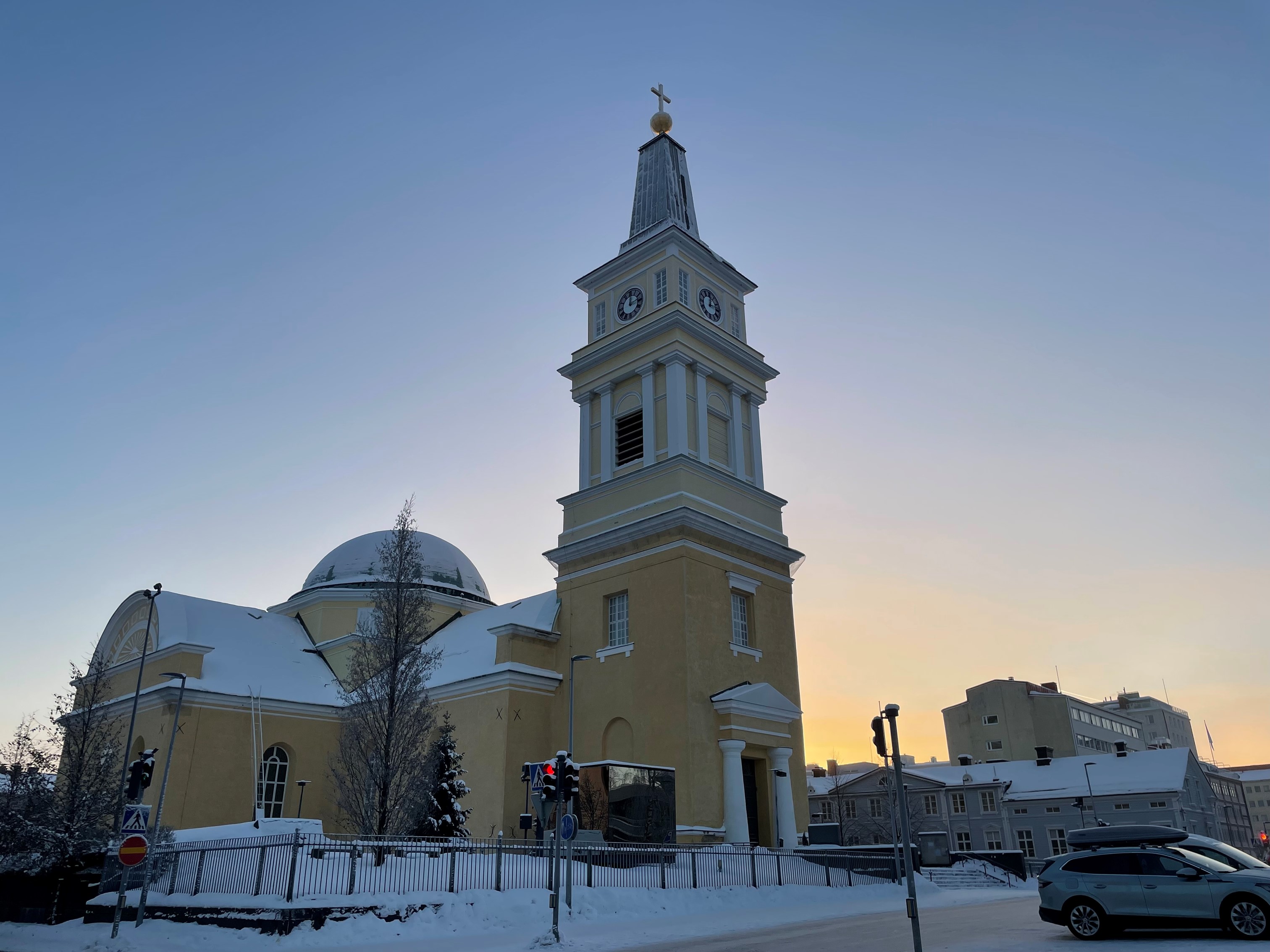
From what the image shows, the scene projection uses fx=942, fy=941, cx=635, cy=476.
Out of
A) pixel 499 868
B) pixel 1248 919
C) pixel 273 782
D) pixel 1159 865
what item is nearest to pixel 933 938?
pixel 1159 865

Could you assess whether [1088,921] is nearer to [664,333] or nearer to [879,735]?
[879,735]

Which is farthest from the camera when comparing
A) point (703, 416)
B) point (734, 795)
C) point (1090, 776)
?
point (1090, 776)

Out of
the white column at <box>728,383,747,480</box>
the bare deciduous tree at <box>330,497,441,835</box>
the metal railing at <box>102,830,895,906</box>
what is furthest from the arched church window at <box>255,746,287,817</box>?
the white column at <box>728,383,747,480</box>

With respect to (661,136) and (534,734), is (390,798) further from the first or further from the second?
(661,136)

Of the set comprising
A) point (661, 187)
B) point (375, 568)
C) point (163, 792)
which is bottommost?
point (163, 792)

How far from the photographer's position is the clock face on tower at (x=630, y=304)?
37.7m

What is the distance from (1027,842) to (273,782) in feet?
142

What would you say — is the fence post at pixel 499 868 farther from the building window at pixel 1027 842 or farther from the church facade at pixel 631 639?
the building window at pixel 1027 842

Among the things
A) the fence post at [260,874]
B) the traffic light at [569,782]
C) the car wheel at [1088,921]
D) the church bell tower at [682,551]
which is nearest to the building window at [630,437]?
the church bell tower at [682,551]

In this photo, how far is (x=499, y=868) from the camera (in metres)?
19.5

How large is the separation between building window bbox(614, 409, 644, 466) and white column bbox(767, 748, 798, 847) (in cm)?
1153

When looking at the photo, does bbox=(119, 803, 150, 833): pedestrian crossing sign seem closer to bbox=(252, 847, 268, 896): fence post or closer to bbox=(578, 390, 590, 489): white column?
bbox=(252, 847, 268, 896): fence post

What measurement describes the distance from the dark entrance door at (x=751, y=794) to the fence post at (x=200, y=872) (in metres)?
16.1

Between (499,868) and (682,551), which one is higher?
(682,551)
